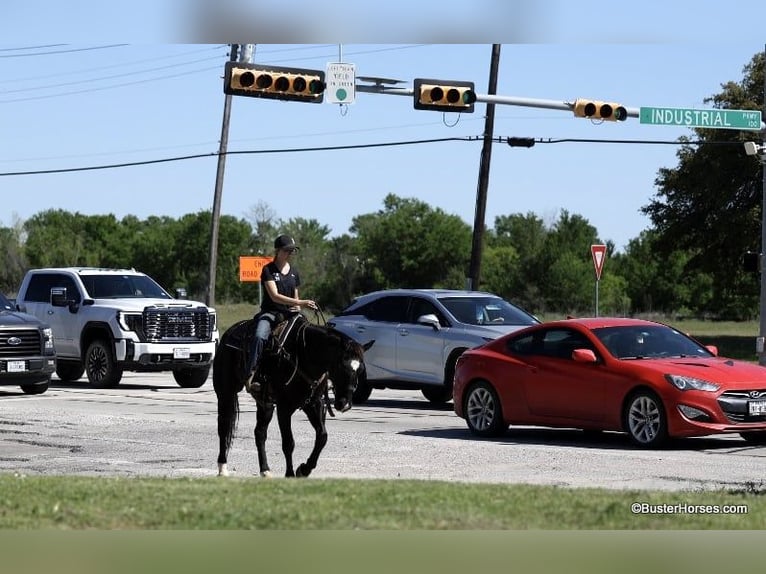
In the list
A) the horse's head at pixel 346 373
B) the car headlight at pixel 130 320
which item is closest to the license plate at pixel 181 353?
the car headlight at pixel 130 320

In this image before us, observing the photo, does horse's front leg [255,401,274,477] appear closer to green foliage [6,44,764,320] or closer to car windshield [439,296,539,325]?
car windshield [439,296,539,325]

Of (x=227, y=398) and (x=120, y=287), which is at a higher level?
(x=120, y=287)

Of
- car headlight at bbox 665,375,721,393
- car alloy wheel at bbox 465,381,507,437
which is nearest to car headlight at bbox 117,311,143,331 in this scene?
car alloy wheel at bbox 465,381,507,437

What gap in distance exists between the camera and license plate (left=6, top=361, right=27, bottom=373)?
24.9m

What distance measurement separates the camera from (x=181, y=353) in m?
28.2

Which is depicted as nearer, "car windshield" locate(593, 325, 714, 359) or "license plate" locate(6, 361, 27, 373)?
"car windshield" locate(593, 325, 714, 359)

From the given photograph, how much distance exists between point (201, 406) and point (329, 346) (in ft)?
36.2

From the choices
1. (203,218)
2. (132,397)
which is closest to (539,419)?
(132,397)

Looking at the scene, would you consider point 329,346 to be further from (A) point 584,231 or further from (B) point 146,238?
(B) point 146,238

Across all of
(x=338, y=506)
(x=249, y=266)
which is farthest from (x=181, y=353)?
(x=249, y=266)

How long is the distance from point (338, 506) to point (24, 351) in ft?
57.0

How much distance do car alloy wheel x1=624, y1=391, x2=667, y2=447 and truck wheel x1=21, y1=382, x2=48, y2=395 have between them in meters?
13.1

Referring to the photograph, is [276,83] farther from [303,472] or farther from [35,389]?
[303,472]

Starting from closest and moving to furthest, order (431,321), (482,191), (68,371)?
(431,321), (68,371), (482,191)
